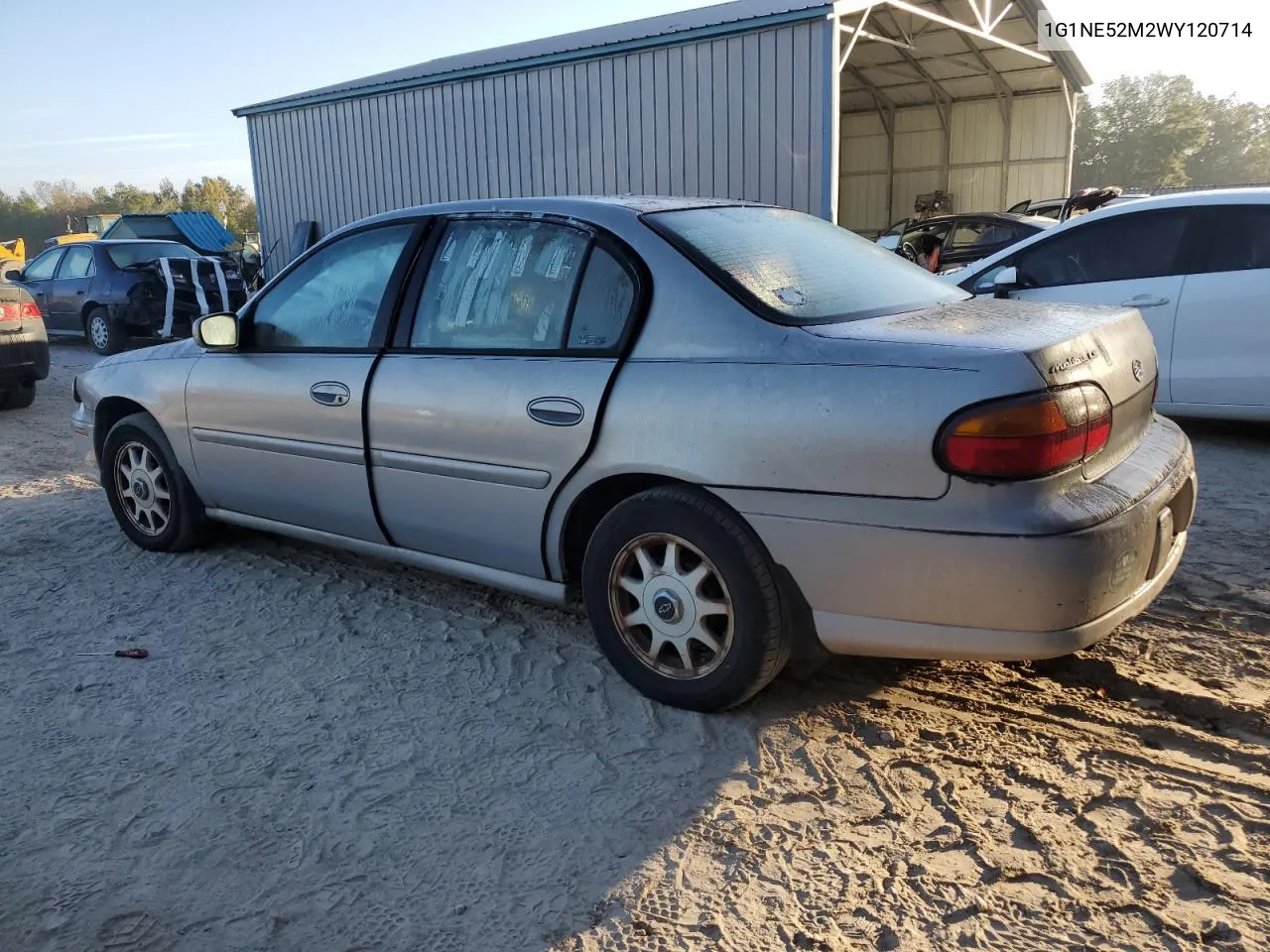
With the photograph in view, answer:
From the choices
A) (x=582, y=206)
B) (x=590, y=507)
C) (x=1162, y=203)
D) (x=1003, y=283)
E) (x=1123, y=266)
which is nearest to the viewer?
(x=590, y=507)

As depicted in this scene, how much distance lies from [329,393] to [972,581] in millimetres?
2453

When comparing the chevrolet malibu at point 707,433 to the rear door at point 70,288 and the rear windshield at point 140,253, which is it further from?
the rear door at point 70,288

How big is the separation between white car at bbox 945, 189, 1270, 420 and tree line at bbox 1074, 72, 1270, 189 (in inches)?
Answer: 1961

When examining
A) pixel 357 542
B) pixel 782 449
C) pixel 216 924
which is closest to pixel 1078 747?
pixel 782 449

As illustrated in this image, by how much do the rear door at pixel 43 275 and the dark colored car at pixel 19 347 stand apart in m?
5.55

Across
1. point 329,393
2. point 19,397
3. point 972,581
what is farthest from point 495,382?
point 19,397

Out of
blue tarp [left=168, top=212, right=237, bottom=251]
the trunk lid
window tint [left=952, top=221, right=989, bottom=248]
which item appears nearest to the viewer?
the trunk lid

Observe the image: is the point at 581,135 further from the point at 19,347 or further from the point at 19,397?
the point at 19,397

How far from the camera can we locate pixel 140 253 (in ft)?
44.4

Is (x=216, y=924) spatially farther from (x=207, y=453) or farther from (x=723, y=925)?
(x=207, y=453)

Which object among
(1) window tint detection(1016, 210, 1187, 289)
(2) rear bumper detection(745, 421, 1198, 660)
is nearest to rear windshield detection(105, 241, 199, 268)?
(1) window tint detection(1016, 210, 1187, 289)

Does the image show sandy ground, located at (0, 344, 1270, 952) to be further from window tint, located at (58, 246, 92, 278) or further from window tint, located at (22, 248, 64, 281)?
window tint, located at (22, 248, 64, 281)

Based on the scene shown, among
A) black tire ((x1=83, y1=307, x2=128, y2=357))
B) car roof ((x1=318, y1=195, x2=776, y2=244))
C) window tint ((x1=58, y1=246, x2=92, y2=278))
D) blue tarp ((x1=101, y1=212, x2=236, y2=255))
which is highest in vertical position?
blue tarp ((x1=101, y1=212, x2=236, y2=255))

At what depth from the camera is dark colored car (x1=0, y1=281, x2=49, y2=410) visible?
29.1 ft
